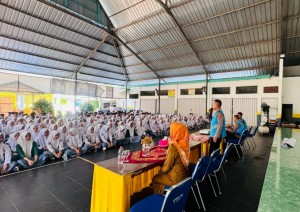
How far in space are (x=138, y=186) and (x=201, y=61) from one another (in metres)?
14.5

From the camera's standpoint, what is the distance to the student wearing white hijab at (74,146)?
224 inches

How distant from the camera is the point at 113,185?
2166 mm

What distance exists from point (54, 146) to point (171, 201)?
5295 millimetres

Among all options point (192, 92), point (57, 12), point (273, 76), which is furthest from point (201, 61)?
point (57, 12)

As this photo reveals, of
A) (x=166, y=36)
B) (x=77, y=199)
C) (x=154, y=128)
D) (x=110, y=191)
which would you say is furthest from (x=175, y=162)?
(x=166, y=36)

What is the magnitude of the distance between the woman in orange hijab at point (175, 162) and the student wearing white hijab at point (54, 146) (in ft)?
13.9

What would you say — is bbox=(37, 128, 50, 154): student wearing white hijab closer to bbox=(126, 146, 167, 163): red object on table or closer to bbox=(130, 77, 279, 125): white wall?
bbox=(126, 146, 167, 163): red object on table

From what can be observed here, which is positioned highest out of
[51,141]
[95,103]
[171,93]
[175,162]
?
[171,93]

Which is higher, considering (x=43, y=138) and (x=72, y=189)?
(x=43, y=138)

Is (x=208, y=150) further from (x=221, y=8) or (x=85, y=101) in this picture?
(x=85, y=101)

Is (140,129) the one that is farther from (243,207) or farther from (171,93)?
(171,93)

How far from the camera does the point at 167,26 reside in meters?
12.6

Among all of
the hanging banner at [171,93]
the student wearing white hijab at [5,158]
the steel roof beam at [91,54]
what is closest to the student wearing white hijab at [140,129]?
the student wearing white hijab at [5,158]

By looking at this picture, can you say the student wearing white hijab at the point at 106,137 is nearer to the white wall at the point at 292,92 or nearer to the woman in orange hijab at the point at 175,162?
the woman in orange hijab at the point at 175,162
